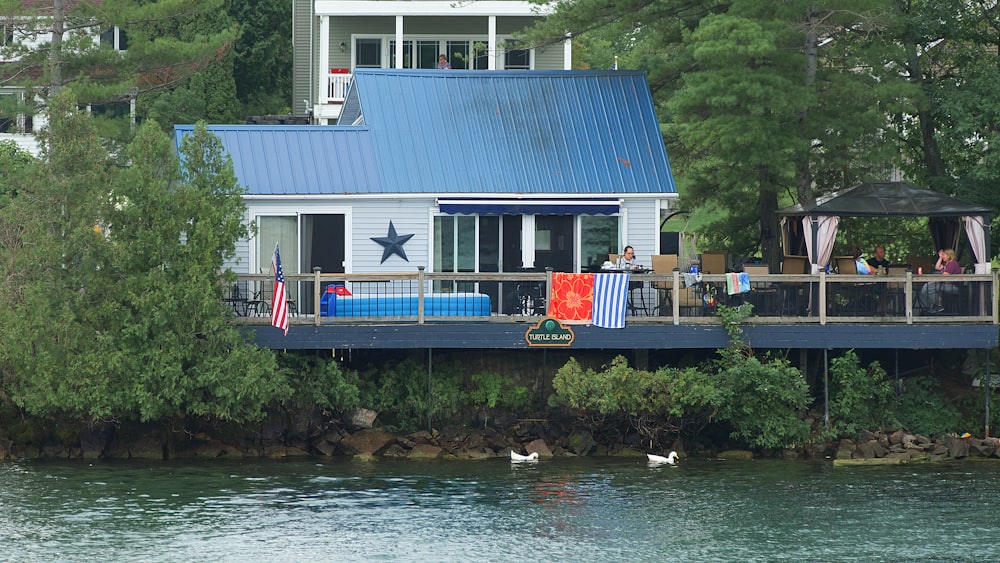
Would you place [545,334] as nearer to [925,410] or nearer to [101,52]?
[925,410]

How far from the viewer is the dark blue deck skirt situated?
2755 centimetres

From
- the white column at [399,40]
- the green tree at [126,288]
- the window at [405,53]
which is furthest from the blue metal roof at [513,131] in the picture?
the window at [405,53]

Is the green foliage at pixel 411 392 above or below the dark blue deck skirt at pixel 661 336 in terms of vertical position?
below

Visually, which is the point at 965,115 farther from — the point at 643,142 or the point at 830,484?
the point at 830,484

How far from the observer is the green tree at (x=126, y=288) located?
86.1ft

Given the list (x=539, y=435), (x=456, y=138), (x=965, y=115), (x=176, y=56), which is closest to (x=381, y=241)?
(x=456, y=138)

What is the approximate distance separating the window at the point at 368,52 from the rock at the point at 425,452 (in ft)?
63.6

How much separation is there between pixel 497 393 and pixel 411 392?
5.03 ft

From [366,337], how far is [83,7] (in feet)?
38.8

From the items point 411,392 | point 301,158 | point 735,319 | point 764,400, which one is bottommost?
point 764,400

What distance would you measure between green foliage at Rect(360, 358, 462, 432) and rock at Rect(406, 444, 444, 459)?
0.58 meters

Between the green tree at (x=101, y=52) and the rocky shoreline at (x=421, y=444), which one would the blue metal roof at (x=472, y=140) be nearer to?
the rocky shoreline at (x=421, y=444)

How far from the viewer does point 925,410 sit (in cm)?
2894

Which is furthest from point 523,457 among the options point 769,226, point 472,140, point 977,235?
point 977,235
